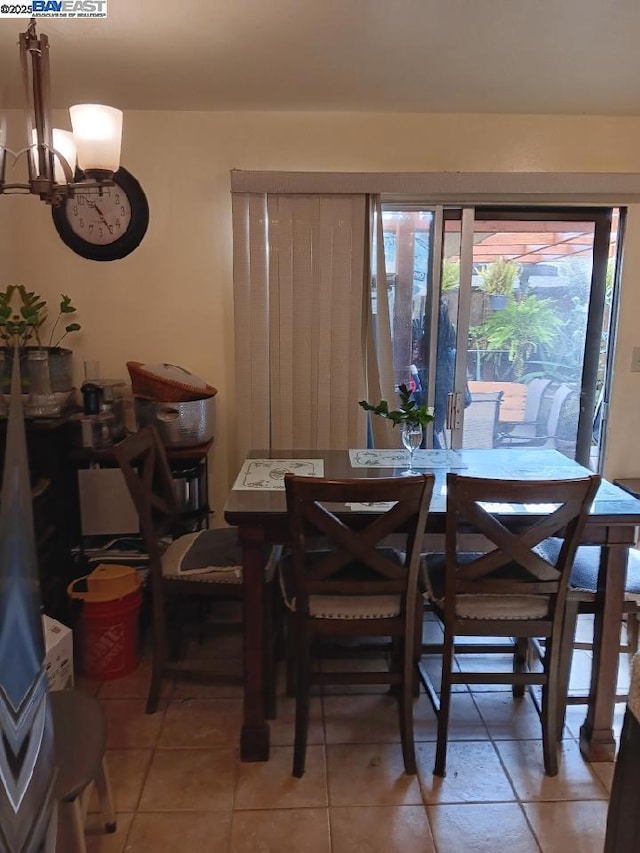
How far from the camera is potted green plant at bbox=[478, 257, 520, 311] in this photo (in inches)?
123

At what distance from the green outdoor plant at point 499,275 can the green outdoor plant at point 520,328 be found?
0.09m

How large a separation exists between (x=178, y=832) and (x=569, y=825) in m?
1.11

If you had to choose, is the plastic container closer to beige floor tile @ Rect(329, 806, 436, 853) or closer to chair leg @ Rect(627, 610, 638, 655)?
beige floor tile @ Rect(329, 806, 436, 853)

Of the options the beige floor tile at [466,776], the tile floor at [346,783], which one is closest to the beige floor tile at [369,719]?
the tile floor at [346,783]

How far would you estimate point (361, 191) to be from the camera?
2861 millimetres

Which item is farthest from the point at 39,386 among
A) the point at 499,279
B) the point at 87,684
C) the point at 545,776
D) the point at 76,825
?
the point at 545,776

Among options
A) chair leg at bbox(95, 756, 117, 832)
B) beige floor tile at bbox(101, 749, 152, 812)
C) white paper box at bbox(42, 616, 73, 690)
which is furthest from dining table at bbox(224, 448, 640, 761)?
white paper box at bbox(42, 616, 73, 690)

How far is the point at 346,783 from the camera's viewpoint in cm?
→ 192

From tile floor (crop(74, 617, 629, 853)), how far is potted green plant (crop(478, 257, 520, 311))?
1854 mm

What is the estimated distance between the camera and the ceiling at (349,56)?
6.18 ft

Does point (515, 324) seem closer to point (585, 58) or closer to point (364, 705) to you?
point (585, 58)

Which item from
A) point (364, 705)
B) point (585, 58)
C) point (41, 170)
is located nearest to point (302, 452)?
point (364, 705)

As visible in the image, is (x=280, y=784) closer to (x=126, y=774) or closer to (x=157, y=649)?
(x=126, y=774)

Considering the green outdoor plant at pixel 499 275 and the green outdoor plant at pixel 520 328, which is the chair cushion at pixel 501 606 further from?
the green outdoor plant at pixel 499 275
